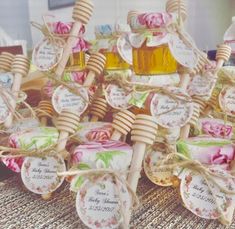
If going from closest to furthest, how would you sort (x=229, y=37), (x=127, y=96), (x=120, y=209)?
(x=120, y=209), (x=127, y=96), (x=229, y=37)

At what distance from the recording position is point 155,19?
38 centimetres

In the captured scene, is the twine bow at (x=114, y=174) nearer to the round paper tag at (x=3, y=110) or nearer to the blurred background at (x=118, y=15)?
the round paper tag at (x=3, y=110)

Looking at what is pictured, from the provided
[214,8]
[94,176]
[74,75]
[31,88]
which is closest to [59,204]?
[94,176]

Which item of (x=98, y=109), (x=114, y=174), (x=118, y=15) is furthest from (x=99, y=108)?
(x=118, y=15)

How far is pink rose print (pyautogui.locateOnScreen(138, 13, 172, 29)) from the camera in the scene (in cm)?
38

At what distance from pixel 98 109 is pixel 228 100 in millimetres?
190

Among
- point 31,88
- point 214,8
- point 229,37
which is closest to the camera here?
point 31,88

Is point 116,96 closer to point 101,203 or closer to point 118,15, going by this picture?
point 101,203

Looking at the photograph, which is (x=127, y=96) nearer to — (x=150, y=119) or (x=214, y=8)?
(x=150, y=119)

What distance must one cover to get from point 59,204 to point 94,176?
11cm

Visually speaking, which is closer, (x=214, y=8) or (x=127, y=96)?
(x=127, y=96)

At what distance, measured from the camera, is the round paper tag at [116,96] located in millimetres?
480

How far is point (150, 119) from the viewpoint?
33cm

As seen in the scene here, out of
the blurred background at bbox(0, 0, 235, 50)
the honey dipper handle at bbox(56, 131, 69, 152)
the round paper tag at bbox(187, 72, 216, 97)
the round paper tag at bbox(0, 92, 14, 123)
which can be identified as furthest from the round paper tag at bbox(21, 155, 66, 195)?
the blurred background at bbox(0, 0, 235, 50)
